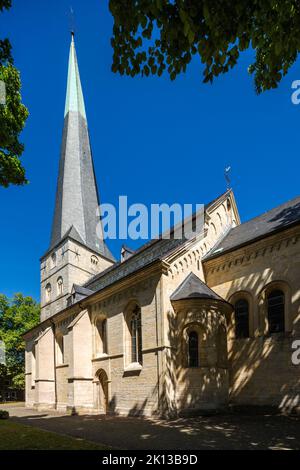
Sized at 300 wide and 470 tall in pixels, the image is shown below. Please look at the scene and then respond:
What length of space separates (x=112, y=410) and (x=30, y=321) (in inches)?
1206

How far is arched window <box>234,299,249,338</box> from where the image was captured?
56.0 ft

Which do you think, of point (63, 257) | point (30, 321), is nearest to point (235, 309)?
point (63, 257)

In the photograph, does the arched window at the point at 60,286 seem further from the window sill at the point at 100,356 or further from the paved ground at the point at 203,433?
the paved ground at the point at 203,433

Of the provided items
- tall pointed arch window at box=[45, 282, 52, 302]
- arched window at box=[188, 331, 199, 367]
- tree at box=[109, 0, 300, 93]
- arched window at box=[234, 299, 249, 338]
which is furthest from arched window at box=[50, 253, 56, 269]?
tree at box=[109, 0, 300, 93]

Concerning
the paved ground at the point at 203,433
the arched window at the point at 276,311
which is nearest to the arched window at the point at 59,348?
the paved ground at the point at 203,433

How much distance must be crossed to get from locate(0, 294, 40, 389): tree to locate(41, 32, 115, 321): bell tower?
5.51 metres

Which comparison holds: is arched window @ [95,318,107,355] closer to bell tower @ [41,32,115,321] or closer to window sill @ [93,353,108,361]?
window sill @ [93,353,108,361]

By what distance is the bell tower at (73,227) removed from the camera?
37156 millimetres

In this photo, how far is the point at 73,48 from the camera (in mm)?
48438

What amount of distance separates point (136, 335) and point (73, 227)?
74.4 feet

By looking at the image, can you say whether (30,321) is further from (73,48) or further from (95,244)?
(73,48)

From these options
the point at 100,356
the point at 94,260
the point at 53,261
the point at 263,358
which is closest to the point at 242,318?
the point at 263,358

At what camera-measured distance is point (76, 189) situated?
40.2m

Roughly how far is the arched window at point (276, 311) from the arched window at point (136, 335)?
6450 mm
